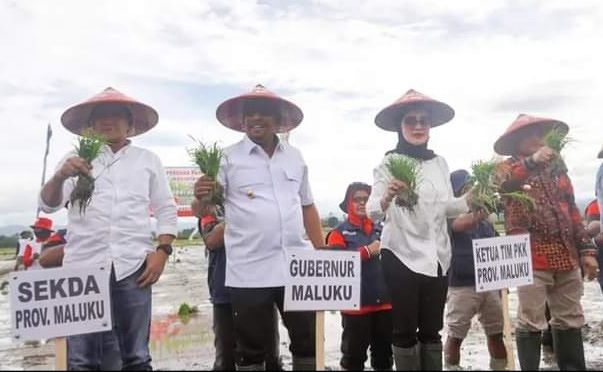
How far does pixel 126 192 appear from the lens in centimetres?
361

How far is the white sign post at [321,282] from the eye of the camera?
3.46 metres

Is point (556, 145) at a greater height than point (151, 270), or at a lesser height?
greater

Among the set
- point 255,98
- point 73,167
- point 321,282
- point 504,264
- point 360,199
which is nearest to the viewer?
point 73,167

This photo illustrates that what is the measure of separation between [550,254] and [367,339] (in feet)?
5.07

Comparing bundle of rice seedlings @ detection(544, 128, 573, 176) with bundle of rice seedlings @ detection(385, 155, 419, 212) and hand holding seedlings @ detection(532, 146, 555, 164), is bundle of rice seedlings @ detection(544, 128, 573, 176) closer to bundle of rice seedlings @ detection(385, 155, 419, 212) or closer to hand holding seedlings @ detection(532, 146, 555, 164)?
hand holding seedlings @ detection(532, 146, 555, 164)

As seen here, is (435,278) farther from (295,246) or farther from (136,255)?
(136,255)

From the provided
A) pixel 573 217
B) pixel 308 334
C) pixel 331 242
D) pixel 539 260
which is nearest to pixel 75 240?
pixel 308 334

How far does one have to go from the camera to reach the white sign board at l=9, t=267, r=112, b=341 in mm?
3035

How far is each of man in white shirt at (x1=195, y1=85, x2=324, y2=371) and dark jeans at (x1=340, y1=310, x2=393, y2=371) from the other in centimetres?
111

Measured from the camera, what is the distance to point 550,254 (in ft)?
13.7

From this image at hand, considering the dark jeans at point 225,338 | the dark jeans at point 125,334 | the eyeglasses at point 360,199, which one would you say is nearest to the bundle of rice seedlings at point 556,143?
the eyeglasses at point 360,199

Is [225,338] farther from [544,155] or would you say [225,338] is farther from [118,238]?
[544,155]

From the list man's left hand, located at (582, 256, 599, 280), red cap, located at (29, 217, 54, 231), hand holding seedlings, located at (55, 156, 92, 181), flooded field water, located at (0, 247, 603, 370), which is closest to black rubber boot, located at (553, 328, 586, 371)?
man's left hand, located at (582, 256, 599, 280)

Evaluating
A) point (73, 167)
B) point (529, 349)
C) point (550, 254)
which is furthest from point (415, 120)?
point (73, 167)
